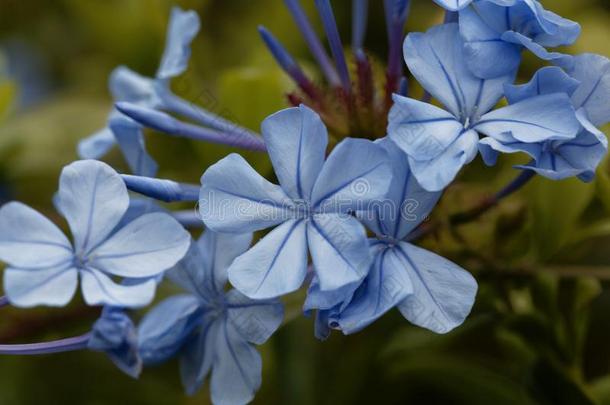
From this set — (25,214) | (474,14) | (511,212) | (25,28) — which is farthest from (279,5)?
(25,214)

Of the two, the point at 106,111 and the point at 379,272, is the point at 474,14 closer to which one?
the point at 379,272

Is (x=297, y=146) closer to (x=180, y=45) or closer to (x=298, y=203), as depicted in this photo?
(x=298, y=203)

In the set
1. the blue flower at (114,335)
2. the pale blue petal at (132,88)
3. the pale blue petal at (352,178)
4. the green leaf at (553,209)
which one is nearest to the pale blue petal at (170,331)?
the blue flower at (114,335)

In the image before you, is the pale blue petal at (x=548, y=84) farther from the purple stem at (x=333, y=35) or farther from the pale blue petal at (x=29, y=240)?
the pale blue petal at (x=29, y=240)

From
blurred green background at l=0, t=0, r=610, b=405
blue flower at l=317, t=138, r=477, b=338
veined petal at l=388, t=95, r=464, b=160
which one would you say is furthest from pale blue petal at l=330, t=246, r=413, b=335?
blurred green background at l=0, t=0, r=610, b=405

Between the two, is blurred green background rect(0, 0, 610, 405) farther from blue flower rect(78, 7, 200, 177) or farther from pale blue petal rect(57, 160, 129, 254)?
pale blue petal rect(57, 160, 129, 254)

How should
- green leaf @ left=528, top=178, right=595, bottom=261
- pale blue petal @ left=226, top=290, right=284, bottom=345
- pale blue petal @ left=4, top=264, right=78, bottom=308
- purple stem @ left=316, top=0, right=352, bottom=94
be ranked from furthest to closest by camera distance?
green leaf @ left=528, top=178, right=595, bottom=261, purple stem @ left=316, top=0, right=352, bottom=94, pale blue petal @ left=226, top=290, right=284, bottom=345, pale blue petal @ left=4, top=264, right=78, bottom=308
